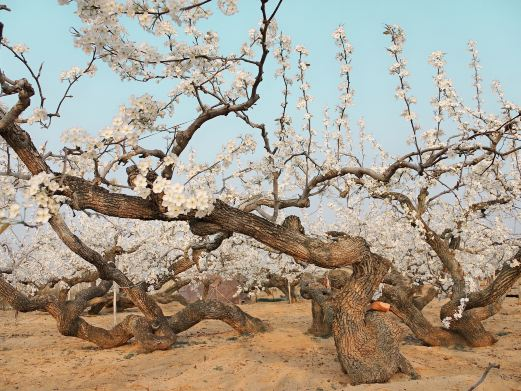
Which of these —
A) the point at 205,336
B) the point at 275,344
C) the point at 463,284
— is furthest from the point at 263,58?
the point at 205,336

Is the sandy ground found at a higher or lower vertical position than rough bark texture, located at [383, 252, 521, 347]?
lower

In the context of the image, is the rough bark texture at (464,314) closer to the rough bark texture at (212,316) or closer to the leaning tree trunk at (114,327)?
the rough bark texture at (212,316)

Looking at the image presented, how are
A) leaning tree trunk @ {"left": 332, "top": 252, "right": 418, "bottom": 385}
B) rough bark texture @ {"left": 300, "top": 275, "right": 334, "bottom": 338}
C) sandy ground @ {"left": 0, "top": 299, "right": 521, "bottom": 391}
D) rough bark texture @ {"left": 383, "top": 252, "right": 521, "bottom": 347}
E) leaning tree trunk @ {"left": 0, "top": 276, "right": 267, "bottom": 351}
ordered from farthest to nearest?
rough bark texture @ {"left": 300, "top": 275, "right": 334, "bottom": 338}
leaning tree trunk @ {"left": 0, "top": 276, "right": 267, "bottom": 351}
rough bark texture @ {"left": 383, "top": 252, "right": 521, "bottom": 347}
sandy ground @ {"left": 0, "top": 299, "right": 521, "bottom": 391}
leaning tree trunk @ {"left": 332, "top": 252, "right": 418, "bottom": 385}

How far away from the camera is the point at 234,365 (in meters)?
8.25

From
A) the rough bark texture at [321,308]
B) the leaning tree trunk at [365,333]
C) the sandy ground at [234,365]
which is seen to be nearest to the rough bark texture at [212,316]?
the sandy ground at [234,365]

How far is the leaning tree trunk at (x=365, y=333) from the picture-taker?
6789mm

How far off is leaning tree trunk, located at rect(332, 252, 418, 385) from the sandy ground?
29 centimetres

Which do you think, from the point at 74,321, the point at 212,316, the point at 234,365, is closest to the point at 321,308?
the point at 212,316

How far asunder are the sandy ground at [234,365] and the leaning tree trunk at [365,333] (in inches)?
11.3

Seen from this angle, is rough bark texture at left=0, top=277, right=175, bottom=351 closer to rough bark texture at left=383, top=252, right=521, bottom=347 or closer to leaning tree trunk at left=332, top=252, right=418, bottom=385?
leaning tree trunk at left=332, top=252, right=418, bottom=385

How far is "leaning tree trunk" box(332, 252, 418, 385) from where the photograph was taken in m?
6.79

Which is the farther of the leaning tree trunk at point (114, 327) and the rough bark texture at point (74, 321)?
the rough bark texture at point (74, 321)

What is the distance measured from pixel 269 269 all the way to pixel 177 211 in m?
16.3

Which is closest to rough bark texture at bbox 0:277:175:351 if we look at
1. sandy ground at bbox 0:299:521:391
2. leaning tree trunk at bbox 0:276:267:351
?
leaning tree trunk at bbox 0:276:267:351
